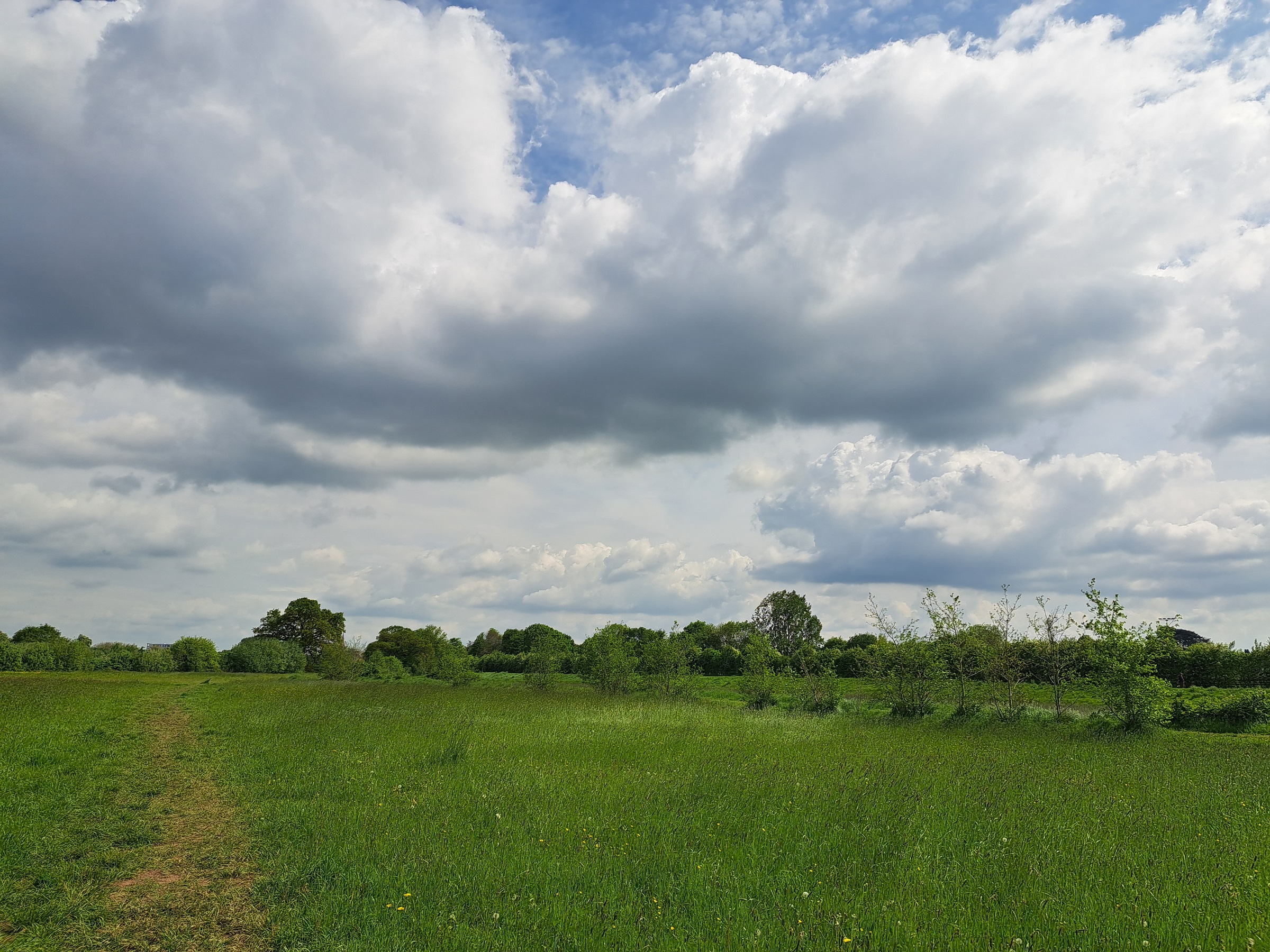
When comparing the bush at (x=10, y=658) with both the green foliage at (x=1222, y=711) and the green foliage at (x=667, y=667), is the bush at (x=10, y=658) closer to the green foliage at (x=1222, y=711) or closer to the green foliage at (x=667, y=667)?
the green foliage at (x=667, y=667)

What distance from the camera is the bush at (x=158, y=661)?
287ft

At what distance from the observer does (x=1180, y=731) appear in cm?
2541

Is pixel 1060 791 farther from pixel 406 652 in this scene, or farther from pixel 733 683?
pixel 406 652

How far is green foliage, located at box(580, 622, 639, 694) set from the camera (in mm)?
44062

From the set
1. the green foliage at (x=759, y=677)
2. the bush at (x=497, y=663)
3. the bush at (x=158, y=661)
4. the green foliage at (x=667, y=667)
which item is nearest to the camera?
the green foliage at (x=759, y=677)

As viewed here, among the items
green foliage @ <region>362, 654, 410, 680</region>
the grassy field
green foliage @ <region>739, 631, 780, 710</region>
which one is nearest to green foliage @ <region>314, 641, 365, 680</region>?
green foliage @ <region>362, 654, 410, 680</region>

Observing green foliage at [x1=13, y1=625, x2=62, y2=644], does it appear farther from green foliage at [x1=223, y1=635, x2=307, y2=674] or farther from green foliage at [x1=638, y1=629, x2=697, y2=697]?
green foliage at [x1=638, y1=629, x2=697, y2=697]

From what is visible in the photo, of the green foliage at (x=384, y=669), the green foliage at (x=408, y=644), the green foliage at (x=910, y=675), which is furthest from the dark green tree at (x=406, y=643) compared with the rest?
the green foliage at (x=910, y=675)

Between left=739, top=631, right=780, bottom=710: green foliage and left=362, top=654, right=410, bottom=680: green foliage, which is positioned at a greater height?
left=739, top=631, right=780, bottom=710: green foliage

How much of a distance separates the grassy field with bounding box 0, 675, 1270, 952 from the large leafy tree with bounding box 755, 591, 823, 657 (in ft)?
276

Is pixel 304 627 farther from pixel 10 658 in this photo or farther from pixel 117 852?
pixel 117 852

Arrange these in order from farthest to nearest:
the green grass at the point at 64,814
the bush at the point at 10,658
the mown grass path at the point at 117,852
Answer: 1. the bush at the point at 10,658
2. the green grass at the point at 64,814
3. the mown grass path at the point at 117,852

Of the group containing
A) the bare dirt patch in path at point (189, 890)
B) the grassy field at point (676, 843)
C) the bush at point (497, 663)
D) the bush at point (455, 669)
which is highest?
the grassy field at point (676, 843)

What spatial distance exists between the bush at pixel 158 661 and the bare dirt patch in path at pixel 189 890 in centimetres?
9305
